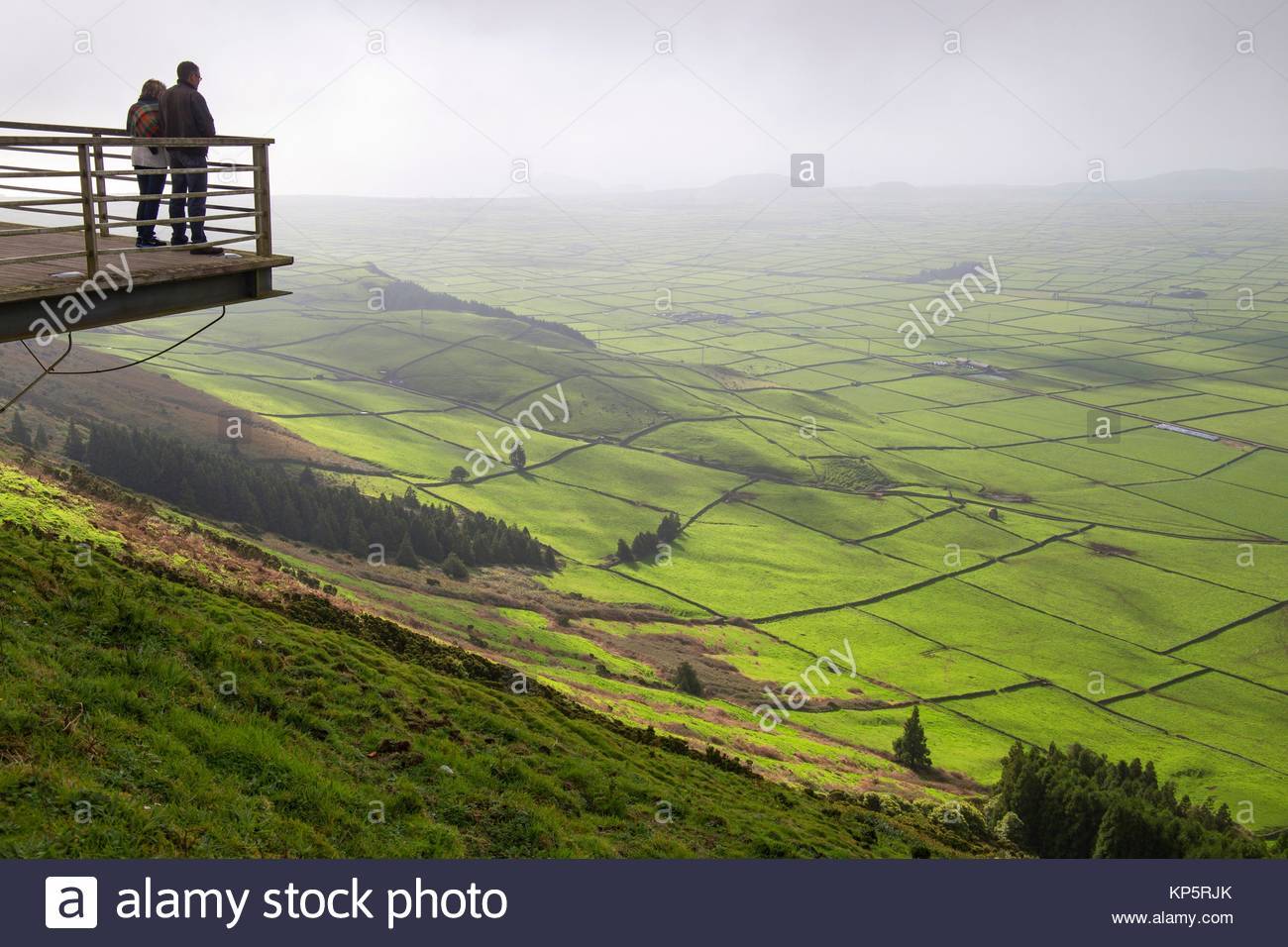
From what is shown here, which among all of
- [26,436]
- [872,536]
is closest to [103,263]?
[26,436]

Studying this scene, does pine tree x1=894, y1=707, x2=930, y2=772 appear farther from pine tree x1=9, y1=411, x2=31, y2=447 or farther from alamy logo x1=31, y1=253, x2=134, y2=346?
pine tree x1=9, y1=411, x2=31, y2=447

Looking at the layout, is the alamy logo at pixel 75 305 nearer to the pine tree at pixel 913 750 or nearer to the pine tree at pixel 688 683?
the pine tree at pixel 688 683

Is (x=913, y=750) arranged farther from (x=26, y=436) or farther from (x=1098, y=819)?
(x=26, y=436)

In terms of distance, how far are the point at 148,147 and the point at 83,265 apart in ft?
9.46

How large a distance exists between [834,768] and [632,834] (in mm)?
32837

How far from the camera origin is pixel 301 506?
8044 centimetres

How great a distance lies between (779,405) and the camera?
17662 cm

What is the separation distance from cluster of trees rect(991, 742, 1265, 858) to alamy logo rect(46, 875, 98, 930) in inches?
1664

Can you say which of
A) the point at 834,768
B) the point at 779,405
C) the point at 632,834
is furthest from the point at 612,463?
the point at 632,834

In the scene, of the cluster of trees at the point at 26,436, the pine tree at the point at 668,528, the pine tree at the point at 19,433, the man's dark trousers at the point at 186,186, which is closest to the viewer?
the man's dark trousers at the point at 186,186

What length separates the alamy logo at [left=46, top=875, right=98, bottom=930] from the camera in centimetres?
1120

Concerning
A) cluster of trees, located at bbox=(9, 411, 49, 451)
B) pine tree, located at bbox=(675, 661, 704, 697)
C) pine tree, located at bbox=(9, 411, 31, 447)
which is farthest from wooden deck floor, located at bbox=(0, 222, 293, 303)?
cluster of trees, located at bbox=(9, 411, 49, 451)

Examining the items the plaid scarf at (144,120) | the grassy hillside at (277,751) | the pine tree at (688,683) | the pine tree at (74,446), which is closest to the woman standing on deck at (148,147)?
the plaid scarf at (144,120)

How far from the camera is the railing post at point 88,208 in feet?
43.0
